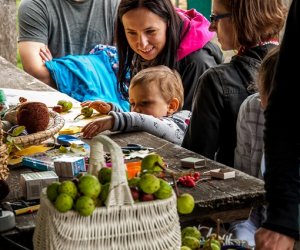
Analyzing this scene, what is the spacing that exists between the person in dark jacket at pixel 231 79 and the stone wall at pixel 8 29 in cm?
371

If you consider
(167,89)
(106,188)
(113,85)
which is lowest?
(113,85)

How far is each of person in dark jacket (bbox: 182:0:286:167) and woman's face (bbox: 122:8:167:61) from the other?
0.95m

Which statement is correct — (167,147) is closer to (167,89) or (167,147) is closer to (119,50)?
(167,89)

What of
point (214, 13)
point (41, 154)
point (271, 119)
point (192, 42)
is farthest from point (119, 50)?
point (271, 119)

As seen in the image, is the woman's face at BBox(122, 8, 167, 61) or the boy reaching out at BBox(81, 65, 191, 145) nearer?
the boy reaching out at BBox(81, 65, 191, 145)

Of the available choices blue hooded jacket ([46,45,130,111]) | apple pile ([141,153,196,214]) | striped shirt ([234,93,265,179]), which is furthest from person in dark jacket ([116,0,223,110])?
apple pile ([141,153,196,214])

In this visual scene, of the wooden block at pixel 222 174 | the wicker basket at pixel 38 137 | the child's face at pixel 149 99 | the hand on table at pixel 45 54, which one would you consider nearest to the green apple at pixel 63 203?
the wooden block at pixel 222 174

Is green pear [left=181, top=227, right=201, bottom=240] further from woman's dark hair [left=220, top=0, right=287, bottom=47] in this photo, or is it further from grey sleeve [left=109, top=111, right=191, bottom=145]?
woman's dark hair [left=220, top=0, right=287, bottom=47]

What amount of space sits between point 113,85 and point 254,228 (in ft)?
8.52

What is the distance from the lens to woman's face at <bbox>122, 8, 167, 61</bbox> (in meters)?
3.92

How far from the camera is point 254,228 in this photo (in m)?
2.55

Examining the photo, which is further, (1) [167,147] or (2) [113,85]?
(2) [113,85]

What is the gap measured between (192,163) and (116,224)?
2.40 ft

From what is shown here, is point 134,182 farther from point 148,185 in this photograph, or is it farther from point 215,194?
point 215,194
